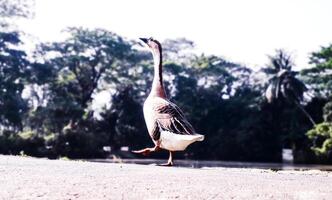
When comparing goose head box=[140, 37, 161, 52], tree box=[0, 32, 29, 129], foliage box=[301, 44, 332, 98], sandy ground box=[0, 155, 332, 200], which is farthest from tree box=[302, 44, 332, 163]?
sandy ground box=[0, 155, 332, 200]

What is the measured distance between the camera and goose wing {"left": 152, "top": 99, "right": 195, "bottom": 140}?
11.0m

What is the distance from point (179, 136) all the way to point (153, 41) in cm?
327

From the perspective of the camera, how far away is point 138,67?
2217 inches

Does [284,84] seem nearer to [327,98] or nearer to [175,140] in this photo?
[327,98]

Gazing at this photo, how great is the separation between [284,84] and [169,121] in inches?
Result: 1582

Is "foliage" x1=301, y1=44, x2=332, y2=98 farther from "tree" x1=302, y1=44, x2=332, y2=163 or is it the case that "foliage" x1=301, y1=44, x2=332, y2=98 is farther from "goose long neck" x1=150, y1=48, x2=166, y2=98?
"goose long neck" x1=150, y1=48, x2=166, y2=98

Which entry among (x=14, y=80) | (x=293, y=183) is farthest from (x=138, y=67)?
(x=293, y=183)

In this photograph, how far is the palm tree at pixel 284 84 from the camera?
49.2m

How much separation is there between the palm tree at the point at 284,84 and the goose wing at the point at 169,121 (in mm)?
39037

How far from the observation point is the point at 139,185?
7.22m

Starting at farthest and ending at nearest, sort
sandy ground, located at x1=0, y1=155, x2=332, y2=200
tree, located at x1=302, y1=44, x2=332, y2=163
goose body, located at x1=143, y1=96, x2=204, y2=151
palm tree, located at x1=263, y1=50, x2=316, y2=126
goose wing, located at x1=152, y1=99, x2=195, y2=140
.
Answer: palm tree, located at x1=263, y1=50, x2=316, y2=126 → tree, located at x1=302, y1=44, x2=332, y2=163 → goose wing, located at x1=152, y1=99, x2=195, y2=140 → goose body, located at x1=143, y1=96, x2=204, y2=151 → sandy ground, located at x1=0, y1=155, x2=332, y2=200

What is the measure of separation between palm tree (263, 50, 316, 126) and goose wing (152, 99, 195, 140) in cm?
3904

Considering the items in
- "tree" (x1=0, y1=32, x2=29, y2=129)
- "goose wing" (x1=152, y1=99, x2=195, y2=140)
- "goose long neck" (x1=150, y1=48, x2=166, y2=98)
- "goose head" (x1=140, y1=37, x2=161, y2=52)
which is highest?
"tree" (x1=0, y1=32, x2=29, y2=129)

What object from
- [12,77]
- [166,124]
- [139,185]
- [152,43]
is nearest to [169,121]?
[166,124]
